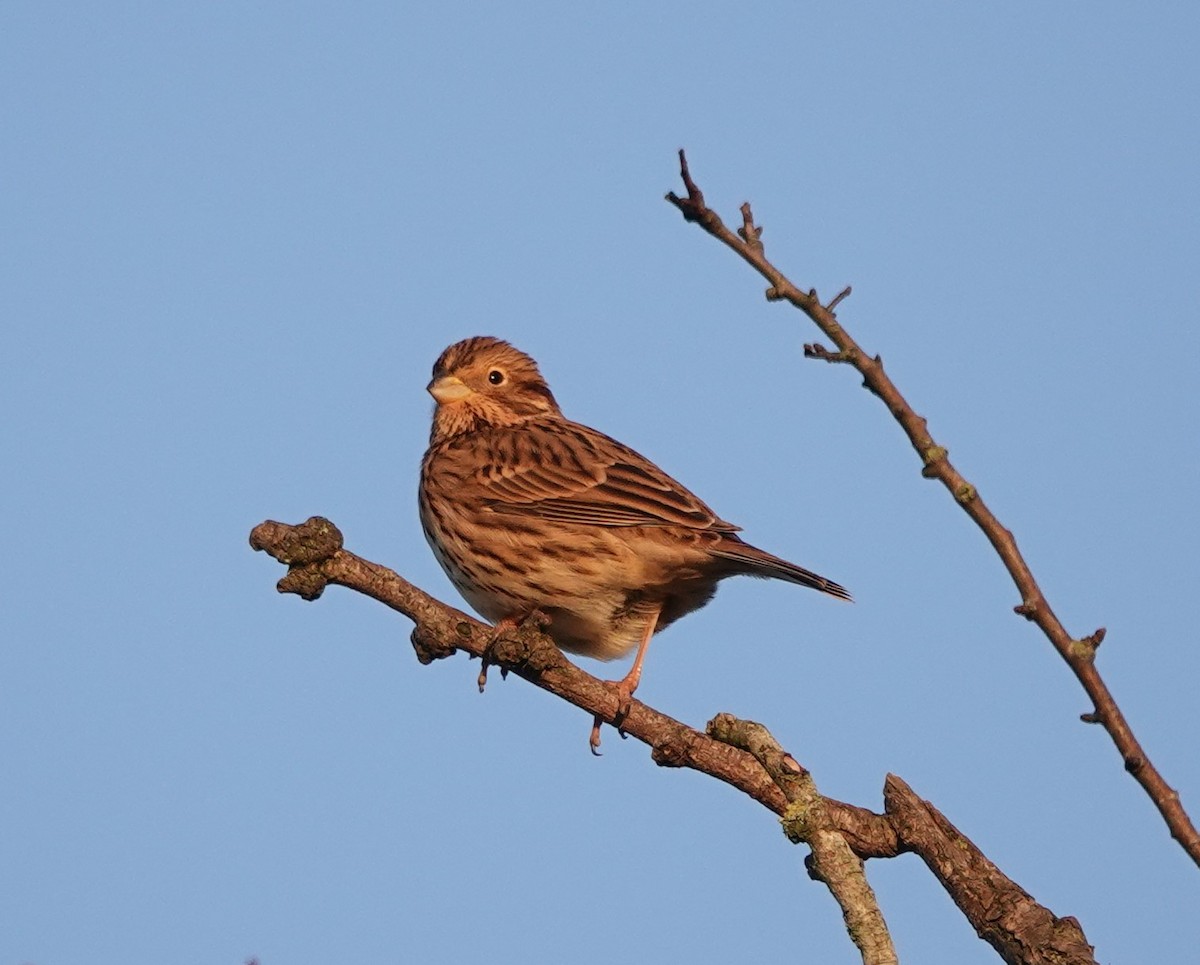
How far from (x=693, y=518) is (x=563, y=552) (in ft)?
2.55

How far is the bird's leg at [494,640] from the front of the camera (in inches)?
239

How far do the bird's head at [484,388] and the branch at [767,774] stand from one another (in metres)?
5.08

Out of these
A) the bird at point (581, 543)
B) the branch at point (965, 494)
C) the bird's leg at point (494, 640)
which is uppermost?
the bird at point (581, 543)

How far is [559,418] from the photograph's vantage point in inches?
456

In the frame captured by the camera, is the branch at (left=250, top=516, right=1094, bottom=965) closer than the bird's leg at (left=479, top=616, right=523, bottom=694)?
Yes

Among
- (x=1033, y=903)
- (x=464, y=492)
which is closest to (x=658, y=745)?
(x=1033, y=903)

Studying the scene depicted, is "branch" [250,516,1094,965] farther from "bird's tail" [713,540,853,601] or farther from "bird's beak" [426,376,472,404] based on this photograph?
"bird's beak" [426,376,472,404]

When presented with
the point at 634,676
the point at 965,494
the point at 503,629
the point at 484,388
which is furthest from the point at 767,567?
the point at 965,494

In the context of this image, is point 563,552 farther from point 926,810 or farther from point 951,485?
point 951,485

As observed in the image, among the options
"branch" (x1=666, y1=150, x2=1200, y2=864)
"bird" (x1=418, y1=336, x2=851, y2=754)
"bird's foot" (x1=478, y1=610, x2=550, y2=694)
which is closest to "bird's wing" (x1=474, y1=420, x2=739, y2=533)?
"bird" (x1=418, y1=336, x2=851, y2=754)

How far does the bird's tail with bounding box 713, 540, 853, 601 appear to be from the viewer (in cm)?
807

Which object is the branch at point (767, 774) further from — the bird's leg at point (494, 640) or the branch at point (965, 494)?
the branch at point (965, 494)

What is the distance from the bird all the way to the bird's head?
0.82 meters

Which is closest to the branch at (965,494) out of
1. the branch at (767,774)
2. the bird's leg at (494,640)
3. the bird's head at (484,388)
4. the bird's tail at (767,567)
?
the branch at (767,774)
